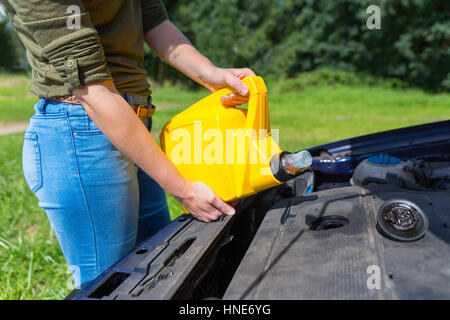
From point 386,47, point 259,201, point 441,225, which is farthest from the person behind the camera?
point 386,47

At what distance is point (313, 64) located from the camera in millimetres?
16922

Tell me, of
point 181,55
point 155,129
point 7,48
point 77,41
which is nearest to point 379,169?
point 181,55

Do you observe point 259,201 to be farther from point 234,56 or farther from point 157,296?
point 234,56

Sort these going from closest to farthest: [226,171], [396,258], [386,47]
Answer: [396,258] < [226,171] < [386,47]

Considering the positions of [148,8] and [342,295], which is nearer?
[342,295]

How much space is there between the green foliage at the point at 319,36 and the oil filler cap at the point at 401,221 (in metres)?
13.4

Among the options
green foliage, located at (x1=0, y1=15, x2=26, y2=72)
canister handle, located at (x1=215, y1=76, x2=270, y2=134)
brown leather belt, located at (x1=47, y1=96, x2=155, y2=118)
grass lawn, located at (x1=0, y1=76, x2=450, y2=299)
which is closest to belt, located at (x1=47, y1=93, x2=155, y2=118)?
brown leather belt, located at (x1=47, y1=96, x2=155, y2=118)

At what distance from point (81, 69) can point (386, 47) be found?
16.0m

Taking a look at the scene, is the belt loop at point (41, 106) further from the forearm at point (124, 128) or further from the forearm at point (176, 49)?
the forearm at point (176, 49)

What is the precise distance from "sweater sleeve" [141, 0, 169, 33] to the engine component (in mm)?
952

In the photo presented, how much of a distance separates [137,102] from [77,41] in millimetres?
312

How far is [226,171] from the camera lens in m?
1.18

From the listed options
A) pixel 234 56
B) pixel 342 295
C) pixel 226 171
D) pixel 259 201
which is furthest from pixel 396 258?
pixel 234 56

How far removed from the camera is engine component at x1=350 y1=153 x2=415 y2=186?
59.5 inches
